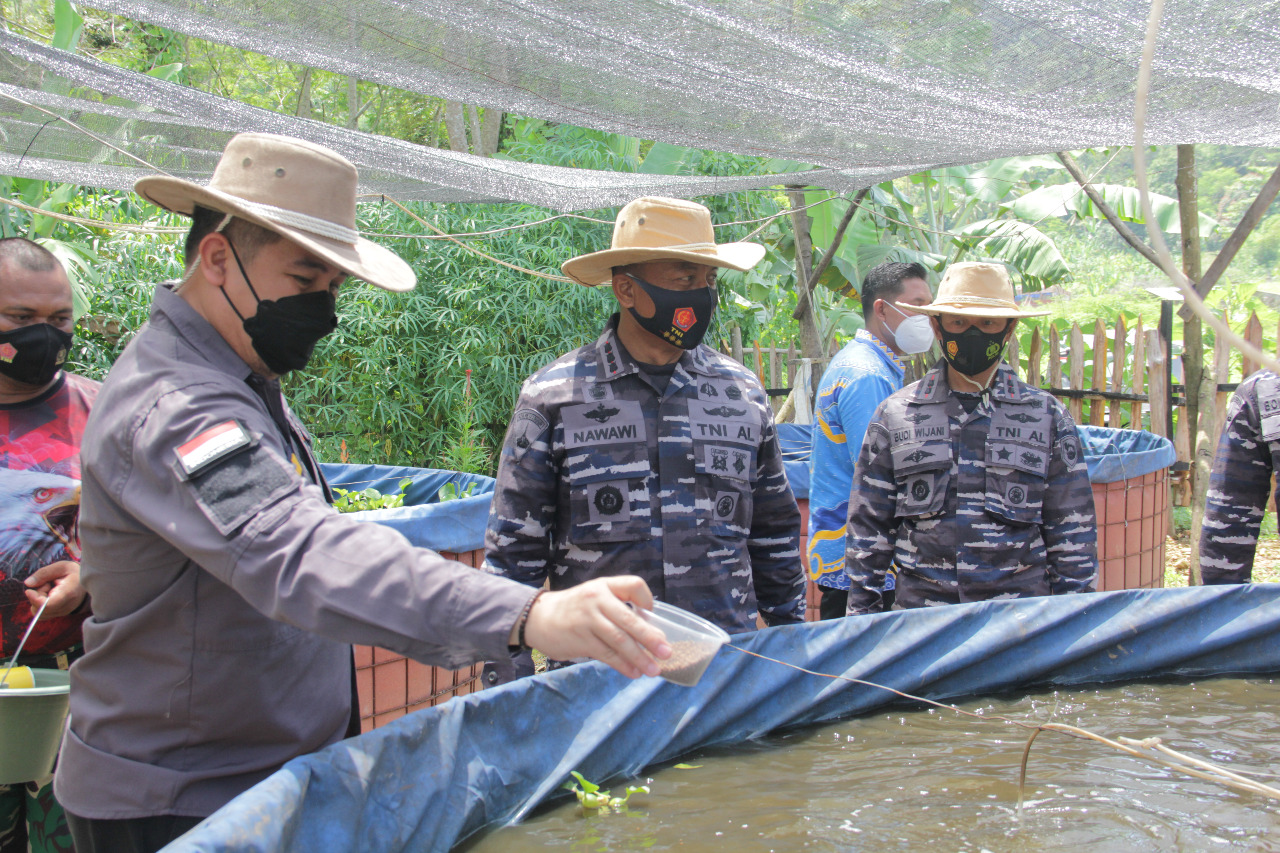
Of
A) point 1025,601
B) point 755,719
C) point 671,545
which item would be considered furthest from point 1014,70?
point 755,719

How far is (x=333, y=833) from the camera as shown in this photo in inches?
57.9

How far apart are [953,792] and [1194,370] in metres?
5.72

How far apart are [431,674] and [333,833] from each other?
6.98ft

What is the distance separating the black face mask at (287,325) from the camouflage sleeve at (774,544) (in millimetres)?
1471

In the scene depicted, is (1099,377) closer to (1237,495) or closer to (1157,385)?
(1157,385)

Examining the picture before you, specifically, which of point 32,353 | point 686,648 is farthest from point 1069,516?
point 32,353

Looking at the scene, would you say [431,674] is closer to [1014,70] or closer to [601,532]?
[601,532]

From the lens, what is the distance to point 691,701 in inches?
84.6

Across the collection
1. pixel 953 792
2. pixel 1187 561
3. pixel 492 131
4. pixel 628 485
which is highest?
pixel 492 131

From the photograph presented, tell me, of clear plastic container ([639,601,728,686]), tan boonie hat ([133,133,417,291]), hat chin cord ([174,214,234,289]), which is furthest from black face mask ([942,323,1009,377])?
hat chin cord ([174,214,234,289])

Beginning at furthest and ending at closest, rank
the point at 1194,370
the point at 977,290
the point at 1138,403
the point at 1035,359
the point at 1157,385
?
the point at 1035,359 → the point at 1138,403 → the point at 1157,385 → the point at 1194,370 → the point at 977,290

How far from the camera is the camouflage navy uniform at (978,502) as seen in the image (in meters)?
3.06

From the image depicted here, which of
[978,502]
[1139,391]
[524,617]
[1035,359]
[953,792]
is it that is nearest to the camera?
[524,617]

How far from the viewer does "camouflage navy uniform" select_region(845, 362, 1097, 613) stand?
3.06 metres
